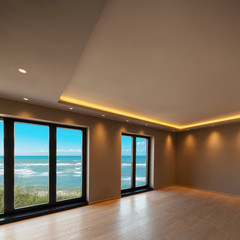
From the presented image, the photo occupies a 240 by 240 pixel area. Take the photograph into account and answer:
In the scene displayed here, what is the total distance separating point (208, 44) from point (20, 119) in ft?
12.6

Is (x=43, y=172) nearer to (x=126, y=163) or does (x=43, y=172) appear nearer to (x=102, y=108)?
(x=102, y=108)

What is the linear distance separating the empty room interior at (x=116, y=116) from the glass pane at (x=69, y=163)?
3 centimetres

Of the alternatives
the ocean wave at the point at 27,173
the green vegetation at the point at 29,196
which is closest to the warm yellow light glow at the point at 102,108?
the ocean wave at the point at 27,173

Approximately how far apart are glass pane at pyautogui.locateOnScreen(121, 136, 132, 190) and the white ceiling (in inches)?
106

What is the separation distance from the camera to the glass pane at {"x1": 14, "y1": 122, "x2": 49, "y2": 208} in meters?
3.58

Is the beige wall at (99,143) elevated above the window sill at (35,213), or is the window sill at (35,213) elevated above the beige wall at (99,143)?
the beige wall at (99,143)

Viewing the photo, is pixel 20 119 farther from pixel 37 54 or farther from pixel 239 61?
pixel 239 61

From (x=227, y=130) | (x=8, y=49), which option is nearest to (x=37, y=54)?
(x=8, y=49)

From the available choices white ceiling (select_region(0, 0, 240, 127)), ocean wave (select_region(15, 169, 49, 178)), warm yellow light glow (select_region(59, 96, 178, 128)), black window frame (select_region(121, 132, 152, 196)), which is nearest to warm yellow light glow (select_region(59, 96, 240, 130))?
warm yellow light glow (select_region(59, 96, 178, 128))

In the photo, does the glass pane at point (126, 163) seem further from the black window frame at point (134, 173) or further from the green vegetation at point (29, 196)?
the green vegetation at point (29, 196)

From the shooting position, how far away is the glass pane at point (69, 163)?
4188mm

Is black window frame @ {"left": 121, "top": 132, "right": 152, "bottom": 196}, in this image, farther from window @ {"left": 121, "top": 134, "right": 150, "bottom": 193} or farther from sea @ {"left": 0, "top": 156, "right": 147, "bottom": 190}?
sea @ {"left": 0, "top": 156, "right": 147, "bottom": 190}

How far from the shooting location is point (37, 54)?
5.63 ft

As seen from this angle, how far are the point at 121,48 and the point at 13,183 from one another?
3.53 m
